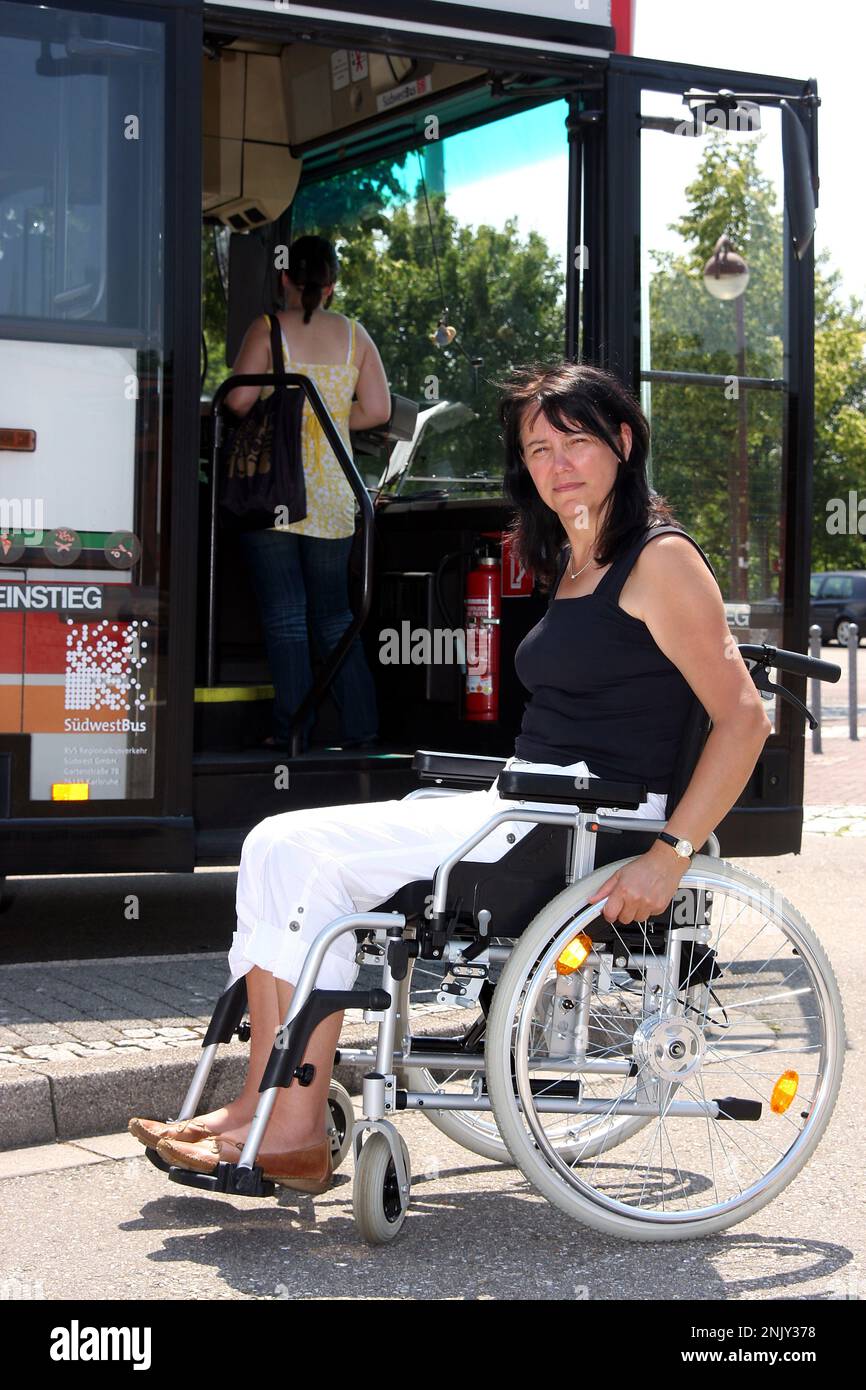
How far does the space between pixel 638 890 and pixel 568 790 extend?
23cm

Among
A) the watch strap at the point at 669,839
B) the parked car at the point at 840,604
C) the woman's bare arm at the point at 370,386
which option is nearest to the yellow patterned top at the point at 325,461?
the woman's bare arm at the point at 370,386

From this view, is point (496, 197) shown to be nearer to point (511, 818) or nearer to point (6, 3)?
point (6, 3)

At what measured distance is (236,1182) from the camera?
3186mm

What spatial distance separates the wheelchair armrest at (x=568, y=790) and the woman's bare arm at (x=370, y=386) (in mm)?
3551

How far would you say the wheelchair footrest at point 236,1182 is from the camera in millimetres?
3186

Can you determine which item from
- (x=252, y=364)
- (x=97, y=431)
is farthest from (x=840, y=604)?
(x=97, y=431)

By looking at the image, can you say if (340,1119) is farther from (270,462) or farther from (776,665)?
(270,462)

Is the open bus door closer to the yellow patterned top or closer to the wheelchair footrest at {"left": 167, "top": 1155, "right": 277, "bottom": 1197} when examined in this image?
the yellow patterned top

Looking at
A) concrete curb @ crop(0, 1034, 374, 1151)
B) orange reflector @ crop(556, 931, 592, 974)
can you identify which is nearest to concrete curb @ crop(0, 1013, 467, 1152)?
concrete curb @ crop(0, 1034, 374, 1151)

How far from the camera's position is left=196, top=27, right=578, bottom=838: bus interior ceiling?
6652 mm

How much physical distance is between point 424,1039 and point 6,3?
3.49m

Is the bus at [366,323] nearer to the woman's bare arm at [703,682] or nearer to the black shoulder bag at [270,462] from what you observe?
the black shoulder bag at [270,462]

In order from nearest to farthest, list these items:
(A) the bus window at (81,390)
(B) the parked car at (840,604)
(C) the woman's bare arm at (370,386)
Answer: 1. (A) the bus window at (81,390)
2. (C) the woman's bare arm at (370,386)
3. (B) the parked car at (840,604)

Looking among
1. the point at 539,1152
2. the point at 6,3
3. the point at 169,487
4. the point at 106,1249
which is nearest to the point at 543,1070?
the point at 539,1152
